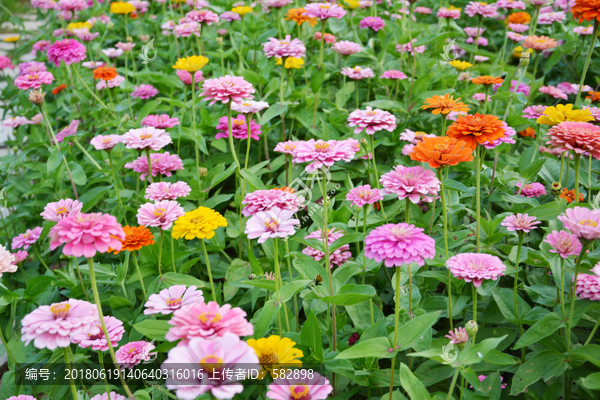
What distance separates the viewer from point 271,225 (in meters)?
0.98

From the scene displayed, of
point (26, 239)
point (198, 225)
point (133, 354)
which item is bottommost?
point (26, 239)

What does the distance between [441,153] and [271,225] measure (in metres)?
0.40

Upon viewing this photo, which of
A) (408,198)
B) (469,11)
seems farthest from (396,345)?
(469,11)

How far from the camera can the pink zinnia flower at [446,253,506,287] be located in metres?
1.00

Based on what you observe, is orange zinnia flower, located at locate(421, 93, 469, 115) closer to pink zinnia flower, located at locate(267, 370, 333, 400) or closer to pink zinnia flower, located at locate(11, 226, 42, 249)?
pink zinnia flower, located at locate(267, 370, 333, 400)

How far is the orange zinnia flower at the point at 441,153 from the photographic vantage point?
1002 mm

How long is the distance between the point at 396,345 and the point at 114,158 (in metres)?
1.60

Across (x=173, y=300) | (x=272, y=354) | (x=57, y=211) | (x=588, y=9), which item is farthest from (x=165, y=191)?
(x=588, y=9)

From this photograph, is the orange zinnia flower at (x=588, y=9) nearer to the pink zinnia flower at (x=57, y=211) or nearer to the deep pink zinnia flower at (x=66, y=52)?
the pink zinnia flower at (x=57, y=211)

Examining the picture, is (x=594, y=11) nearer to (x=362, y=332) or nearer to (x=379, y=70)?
(x=379, y=70)

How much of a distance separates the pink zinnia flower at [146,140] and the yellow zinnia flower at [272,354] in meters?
0.78

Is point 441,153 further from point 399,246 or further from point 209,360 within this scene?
point 209,360

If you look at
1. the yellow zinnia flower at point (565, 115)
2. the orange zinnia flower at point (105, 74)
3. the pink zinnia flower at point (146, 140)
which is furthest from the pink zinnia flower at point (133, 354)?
the orange zinnia flower at point (105, 74)

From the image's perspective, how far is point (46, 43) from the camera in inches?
127
